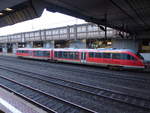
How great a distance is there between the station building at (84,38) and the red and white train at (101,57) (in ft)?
5.83

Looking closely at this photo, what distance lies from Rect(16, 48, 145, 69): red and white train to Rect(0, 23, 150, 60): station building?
5.83 feet

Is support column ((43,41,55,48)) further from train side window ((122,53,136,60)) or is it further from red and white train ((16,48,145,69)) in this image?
train side window ((122,53,136,60))

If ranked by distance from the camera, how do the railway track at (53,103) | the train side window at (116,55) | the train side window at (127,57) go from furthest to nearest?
the train side window at (116,55) → the train side window at (127,57) → the railway track at (53,103)

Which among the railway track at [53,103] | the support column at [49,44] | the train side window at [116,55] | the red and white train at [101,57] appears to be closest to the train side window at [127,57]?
the red and white train at [101,57]

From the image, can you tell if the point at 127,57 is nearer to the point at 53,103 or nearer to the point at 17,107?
the point at 53,103

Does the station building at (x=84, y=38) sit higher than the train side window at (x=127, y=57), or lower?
higher

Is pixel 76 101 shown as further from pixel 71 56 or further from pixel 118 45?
pixel 118 45

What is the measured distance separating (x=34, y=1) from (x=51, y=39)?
3021cm

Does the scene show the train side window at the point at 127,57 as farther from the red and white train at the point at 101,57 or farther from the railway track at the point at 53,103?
the railway track at the point at 53,103

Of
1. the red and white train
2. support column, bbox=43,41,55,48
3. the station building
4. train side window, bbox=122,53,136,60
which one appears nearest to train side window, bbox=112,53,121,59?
the red and white train

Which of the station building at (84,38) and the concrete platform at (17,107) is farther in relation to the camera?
the station building at (84,38)

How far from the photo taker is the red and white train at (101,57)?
1374 cm

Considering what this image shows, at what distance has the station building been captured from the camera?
2488 centimetres

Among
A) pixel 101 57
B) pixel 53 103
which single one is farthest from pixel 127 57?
pixel 53 103
